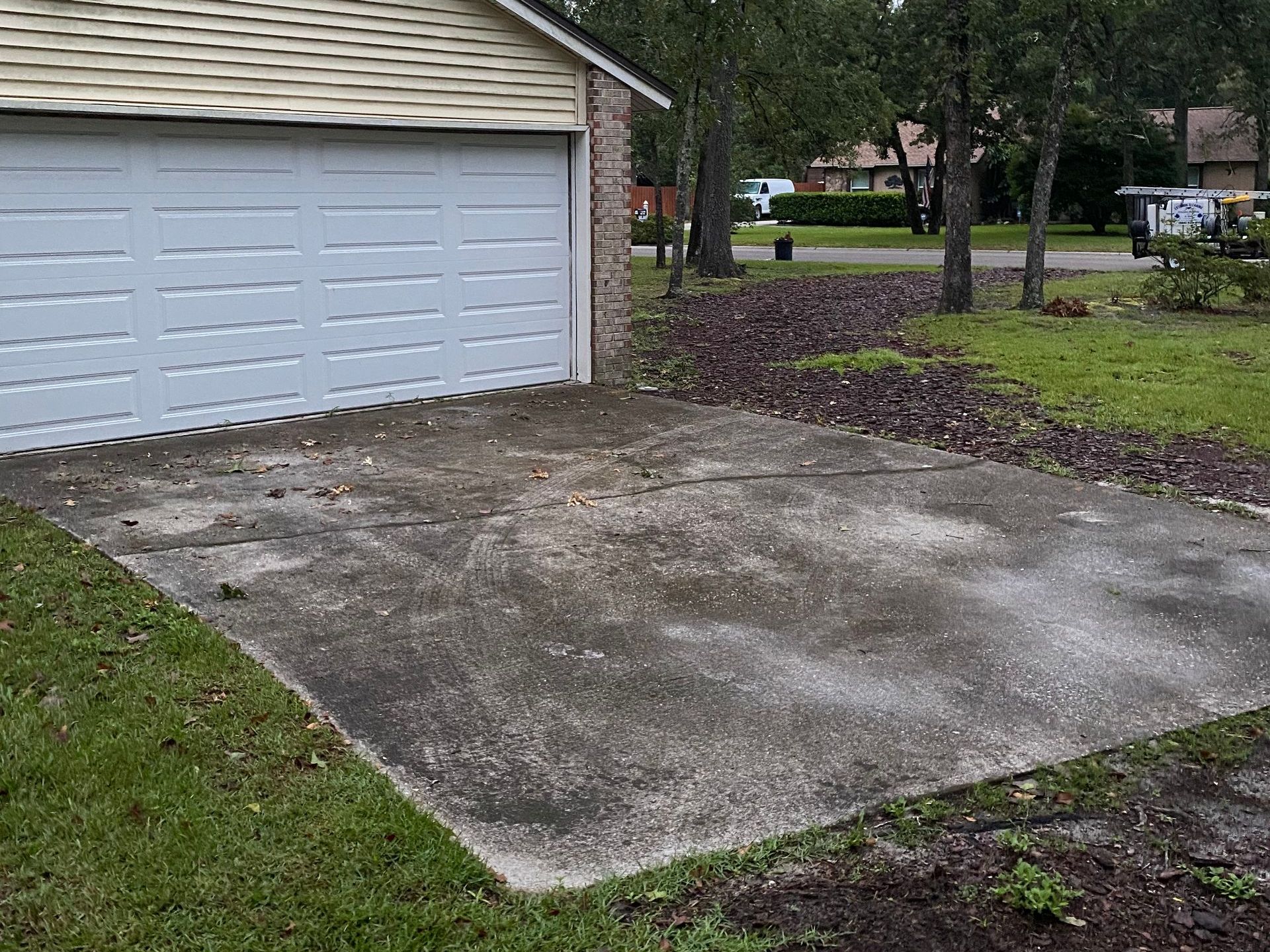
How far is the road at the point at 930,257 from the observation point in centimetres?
2856

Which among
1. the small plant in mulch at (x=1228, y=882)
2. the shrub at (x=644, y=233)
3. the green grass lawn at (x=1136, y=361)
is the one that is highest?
the shrub at (x=644, y=233)

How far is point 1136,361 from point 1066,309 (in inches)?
186

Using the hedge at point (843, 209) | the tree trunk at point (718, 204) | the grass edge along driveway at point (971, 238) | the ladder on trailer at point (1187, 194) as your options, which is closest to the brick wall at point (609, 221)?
the tree trunk at point (718, 204)

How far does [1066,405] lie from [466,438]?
496cm

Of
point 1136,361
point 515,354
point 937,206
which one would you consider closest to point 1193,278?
point 1136,361

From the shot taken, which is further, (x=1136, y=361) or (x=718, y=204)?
(x=718, y=204)

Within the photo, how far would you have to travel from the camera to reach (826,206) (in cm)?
5553

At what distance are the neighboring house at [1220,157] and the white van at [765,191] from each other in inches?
620

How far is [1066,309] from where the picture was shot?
17.8 metres

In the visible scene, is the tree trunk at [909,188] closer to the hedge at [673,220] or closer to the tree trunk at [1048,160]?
the hedge at [673,220]

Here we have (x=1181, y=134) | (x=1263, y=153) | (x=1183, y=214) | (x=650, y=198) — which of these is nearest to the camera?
(x=1183, y=214)

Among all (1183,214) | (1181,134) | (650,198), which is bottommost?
(1183,214)

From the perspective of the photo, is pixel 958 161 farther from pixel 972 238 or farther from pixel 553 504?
pixel 972 238

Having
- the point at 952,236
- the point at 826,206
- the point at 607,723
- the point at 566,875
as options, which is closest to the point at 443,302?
the point at 607,723
